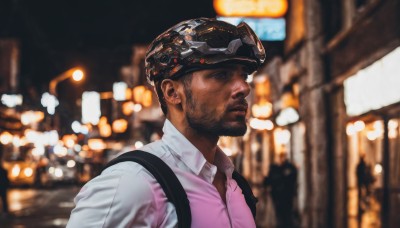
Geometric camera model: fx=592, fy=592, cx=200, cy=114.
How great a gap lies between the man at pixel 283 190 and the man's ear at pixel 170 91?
1236 centimetres

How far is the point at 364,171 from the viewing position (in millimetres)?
12328

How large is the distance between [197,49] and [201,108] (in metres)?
0.24

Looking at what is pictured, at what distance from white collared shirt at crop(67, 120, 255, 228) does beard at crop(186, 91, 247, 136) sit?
9 centimetres

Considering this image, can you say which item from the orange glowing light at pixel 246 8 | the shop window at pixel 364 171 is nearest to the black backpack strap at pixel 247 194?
the shop window at pixel 364 171

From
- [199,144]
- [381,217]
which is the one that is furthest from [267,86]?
[199,144]

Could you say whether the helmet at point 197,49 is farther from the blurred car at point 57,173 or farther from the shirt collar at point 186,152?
the blurred car at point 57,173

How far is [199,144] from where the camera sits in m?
2.49

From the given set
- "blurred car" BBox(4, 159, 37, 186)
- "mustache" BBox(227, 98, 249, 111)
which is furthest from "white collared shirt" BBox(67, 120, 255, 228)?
"blurred car" BBox(4, 159, 37, 186)

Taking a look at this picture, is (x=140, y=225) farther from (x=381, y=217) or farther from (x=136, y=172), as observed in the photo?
(x=381, y=217)

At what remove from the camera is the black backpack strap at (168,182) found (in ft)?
6.76

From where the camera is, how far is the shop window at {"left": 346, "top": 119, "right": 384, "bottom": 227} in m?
11.4

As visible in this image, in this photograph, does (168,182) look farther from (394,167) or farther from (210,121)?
(394,167)

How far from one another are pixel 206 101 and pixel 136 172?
488mm

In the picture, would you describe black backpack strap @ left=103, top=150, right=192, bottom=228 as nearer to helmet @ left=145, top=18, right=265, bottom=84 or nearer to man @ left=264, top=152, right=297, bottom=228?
helmet @ left=145, top=18, right=265, bottom=84
